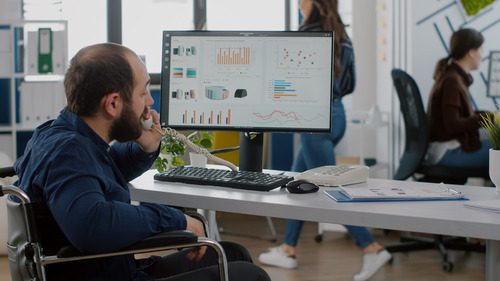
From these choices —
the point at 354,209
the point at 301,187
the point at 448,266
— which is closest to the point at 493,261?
the point at 354,209

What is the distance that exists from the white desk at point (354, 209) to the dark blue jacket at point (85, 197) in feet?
0.88

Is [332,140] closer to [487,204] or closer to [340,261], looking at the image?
[340,261]

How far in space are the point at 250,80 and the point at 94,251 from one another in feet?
3.40

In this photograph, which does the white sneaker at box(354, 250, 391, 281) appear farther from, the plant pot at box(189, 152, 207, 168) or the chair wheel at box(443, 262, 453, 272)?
the plant pot at box(189, 152, 207, 168)

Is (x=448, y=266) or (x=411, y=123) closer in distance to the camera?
(x=448, y=266)

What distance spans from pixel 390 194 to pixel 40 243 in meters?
0.89

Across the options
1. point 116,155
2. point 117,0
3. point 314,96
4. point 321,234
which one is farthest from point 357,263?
point 117,0

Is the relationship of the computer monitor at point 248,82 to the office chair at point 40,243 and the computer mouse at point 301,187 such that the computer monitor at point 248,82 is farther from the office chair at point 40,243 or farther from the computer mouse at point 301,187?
the office chair at point 40,243

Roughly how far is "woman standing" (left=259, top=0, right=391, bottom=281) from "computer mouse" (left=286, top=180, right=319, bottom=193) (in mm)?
1421

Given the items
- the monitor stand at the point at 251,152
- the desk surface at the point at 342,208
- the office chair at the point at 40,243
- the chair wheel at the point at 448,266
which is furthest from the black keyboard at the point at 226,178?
the chair wheel at the point at 448,266

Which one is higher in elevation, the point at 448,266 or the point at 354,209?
the point at 354,209

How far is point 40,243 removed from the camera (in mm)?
1766

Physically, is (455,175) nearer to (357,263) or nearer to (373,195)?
(357,263)

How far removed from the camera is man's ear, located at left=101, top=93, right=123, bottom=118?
74.5 inches
